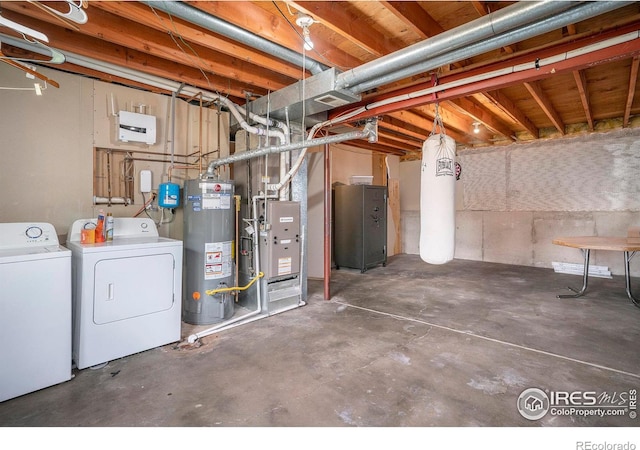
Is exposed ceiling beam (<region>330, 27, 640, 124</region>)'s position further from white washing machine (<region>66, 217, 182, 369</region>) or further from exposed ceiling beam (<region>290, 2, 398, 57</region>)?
white washing machine (<region>66, 217, 182, 369</region>)

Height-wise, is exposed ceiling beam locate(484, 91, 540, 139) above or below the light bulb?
above

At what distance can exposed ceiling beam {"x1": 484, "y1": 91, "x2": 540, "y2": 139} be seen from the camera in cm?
387

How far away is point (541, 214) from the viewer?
598 cm

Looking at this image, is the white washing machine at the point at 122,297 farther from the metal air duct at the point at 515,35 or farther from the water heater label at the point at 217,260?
the metal air duct at the point at 515,35

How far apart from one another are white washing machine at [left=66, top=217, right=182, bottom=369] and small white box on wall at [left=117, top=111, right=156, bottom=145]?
3.15 ft

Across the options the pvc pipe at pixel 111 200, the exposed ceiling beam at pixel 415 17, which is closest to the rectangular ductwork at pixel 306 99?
the exposed ceiling beam at pixel 415 17

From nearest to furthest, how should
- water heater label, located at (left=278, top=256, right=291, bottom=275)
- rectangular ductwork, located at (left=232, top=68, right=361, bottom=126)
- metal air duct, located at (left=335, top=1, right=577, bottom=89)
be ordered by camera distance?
metal air duct, located at (left=335, top=1, right=577, bottom=89)
rectangular ductwork, located at (left=232, top=68, right=361, bottom=126)
water heater label, located at (left=278, top=256, right=291, bottom=275)

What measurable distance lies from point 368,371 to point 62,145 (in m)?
3.27

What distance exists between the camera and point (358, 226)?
5570 mm

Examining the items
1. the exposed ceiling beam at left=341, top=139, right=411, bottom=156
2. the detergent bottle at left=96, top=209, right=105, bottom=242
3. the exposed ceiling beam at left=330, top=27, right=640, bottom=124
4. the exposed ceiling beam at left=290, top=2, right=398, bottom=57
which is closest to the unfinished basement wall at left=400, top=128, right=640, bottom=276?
the exposed ceiling beam at left=341, top=139, right=411, bottom=156

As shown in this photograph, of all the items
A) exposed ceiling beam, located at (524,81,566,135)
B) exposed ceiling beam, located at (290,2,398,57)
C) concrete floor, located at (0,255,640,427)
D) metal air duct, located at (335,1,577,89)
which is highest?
exposed ceiling beam, located at (524,81,566,135)

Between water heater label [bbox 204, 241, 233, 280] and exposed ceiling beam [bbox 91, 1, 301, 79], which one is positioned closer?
exposed ceiling beam [bbox 91, 1, 301, 79]

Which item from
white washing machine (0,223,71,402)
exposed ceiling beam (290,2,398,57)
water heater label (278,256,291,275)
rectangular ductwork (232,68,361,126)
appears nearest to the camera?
white washing machine (0,223,71,402)
